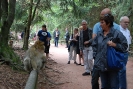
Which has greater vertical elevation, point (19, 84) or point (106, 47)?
point (106, 47)

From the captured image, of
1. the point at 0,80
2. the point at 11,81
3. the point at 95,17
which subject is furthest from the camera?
the point at 95,17

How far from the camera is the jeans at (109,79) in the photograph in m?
4.33

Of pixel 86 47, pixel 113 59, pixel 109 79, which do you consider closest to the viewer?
pixel 113 59

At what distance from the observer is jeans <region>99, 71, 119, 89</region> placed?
14.2ft

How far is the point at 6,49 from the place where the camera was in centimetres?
867

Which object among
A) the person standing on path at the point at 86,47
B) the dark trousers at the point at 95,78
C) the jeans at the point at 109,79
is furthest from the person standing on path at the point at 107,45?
the person standing on path at the point at 86,47

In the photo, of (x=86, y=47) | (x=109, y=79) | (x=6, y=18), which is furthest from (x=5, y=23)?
(x=109, y=79)

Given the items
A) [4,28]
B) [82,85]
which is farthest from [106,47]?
[4,28]

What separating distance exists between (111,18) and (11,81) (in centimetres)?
342

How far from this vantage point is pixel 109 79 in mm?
4438

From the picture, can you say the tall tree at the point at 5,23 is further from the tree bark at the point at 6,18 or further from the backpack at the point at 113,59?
the backpack at the point at 113,59

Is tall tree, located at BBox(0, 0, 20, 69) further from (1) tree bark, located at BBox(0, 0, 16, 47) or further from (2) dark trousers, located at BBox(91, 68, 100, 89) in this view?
Answer: (2) dark trousers, located at BBox(91, 68, 100, 89)

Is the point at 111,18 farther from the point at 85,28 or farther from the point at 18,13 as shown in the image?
the point at 18,13

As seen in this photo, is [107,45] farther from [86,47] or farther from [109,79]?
[86,47]
